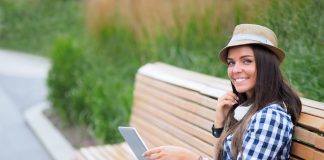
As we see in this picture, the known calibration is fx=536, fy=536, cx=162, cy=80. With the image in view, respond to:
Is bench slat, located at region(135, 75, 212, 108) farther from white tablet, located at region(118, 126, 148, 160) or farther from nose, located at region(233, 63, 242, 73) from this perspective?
nose, located at region(233, 63, 242, 73)

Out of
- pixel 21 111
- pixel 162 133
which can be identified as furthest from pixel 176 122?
pixel 21 111

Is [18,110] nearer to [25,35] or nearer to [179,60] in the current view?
[179,60]

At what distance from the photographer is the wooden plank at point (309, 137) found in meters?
2.38

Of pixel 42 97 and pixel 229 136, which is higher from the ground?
pixel 229 136

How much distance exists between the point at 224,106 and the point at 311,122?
487mm

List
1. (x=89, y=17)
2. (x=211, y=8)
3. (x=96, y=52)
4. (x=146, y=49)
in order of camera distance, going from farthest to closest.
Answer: (x=89, y=17), (x=96, y=52), (x=146, y=49), (x=211, y=8)

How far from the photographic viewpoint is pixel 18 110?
8.47 metres

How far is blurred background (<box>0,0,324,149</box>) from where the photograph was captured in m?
3.79

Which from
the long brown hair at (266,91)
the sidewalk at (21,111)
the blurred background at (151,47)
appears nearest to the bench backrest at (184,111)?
the long brown hair at (266,91)

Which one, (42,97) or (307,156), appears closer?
(307,156)

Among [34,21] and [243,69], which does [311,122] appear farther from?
[34,21]

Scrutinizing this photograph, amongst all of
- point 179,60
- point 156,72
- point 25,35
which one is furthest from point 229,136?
point 25,35

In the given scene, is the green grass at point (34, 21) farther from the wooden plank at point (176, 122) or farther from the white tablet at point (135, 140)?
the white tablet at point (135, 140)

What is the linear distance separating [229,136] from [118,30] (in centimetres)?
642
